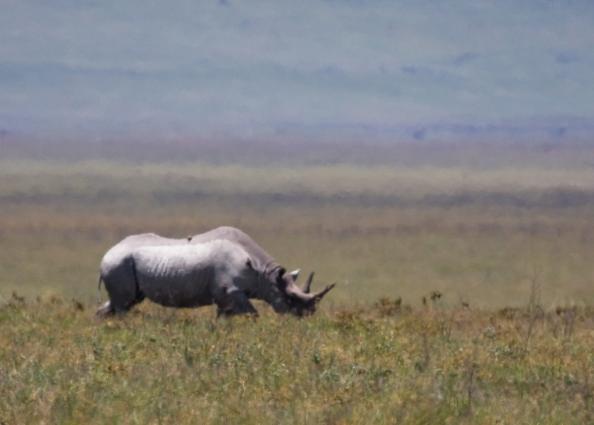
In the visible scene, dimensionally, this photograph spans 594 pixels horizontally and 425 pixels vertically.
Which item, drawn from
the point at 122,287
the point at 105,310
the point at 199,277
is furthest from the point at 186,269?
the point at 105,310

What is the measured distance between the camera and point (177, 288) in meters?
20.4

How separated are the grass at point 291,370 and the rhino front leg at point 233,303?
46.7 inches

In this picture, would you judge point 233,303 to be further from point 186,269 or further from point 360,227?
point 360,227

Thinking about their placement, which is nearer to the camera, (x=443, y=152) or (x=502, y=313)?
(x=502, y=313)

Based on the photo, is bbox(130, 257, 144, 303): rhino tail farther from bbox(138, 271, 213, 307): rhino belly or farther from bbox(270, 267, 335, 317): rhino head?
bbox(270, 267, 335, 317): rhino head

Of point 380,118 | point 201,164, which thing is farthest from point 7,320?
point 380,118

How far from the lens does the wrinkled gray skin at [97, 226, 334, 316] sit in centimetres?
2038

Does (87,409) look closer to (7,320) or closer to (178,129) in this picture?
(7,320)

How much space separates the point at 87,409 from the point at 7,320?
626cm

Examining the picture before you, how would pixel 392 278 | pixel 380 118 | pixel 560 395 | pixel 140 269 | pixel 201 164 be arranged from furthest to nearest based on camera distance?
Result: 1. pixel 380 118
2. pixel 201 164
3. pixel 392 278
4. pixel 140 269
5. pixel 560 395

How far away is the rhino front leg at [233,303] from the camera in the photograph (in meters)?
20.4

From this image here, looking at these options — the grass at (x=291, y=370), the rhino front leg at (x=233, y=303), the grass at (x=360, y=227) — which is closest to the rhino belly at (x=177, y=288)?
the rhino front leg at (x=233, y=303)

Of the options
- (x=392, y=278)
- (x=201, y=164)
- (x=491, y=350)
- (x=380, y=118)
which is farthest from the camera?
(x=380, y=118)

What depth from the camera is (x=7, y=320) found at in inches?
736
